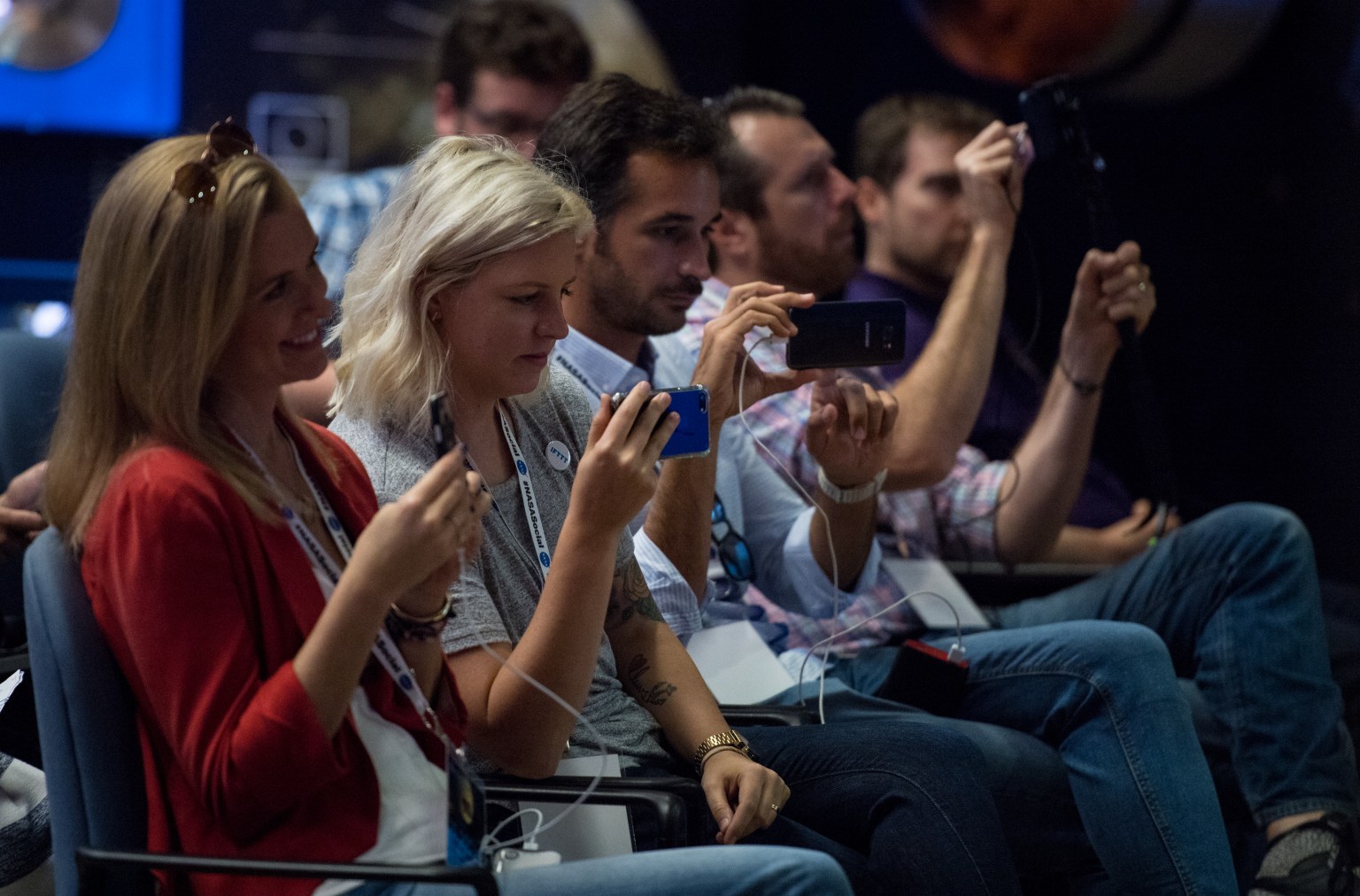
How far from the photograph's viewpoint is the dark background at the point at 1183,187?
3.60m

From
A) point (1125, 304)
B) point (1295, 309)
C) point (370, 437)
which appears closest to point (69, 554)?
point (370, 437)

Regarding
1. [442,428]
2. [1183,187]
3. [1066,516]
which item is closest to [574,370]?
[442,428]

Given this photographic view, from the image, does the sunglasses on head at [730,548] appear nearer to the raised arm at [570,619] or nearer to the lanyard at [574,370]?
the lanyard at [574,370]

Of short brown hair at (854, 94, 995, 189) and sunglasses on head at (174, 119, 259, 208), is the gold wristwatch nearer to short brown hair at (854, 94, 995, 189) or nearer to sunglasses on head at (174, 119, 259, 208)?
sunglasses on head at (174, 119, 259, 208)

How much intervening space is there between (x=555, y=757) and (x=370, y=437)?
44 centimetres

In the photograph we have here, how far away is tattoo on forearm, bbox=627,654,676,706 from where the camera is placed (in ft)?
5.78

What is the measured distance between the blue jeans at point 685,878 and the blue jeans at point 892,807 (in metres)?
0.34

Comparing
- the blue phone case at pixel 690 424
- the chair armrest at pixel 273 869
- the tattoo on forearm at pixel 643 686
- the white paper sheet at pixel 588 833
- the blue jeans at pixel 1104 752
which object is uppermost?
the blue phone case at pixel 690 424

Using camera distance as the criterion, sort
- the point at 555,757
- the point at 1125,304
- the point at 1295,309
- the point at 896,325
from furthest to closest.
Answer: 1. the point at 1295,309
2. the point at 1125,304
3. the point at 896,325
4. the point at 555,757

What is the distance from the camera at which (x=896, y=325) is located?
2.05 meters

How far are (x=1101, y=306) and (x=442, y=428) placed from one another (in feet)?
5.86

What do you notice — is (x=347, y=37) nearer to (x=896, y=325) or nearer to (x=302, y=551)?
(x=896, y=325)

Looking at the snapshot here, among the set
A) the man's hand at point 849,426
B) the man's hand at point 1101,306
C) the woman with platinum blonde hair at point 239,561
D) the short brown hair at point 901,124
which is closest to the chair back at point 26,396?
the woman with platinum blonde hair at point 239,561

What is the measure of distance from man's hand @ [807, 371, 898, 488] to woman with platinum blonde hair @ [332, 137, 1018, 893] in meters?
0.45
